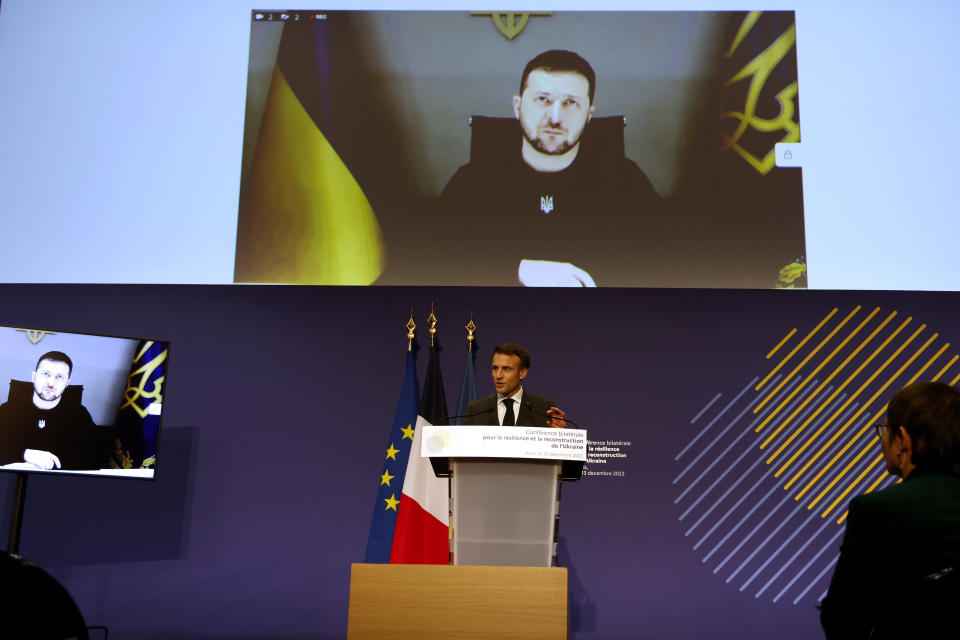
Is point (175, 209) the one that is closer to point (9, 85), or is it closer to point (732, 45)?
point (9, 85)

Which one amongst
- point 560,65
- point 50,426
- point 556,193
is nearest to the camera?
point 50,426

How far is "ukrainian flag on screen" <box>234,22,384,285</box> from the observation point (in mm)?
4555

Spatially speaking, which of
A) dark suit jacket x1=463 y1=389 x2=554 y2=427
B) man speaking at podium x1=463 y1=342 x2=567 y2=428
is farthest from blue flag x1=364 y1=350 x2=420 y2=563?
man speaking at podium x1=463 y1=342 x2=567 y2=428

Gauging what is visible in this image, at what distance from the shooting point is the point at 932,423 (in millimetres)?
1899

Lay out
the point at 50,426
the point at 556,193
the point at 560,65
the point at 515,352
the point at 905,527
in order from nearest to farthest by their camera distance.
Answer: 1. the point at 905,527
2. the point at 50,426
3. the point at 515,352
4. the point at 556,193
5. the point at 560,65

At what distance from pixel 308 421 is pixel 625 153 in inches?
83.1

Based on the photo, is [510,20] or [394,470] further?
[510,20]

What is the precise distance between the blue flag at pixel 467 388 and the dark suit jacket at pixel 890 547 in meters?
2.75

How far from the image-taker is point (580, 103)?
4.66 meters

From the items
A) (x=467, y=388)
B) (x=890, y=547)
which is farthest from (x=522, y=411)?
(x=890, y=547)

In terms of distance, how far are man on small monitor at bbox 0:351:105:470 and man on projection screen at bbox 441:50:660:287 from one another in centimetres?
192

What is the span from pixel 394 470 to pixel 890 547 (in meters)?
2.97

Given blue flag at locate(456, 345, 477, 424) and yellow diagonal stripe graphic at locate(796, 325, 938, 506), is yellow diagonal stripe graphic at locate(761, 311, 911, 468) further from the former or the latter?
blue flag at locate(456, 345, 477, 424)

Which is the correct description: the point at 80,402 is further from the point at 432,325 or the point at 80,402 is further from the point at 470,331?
the point at 470,331
